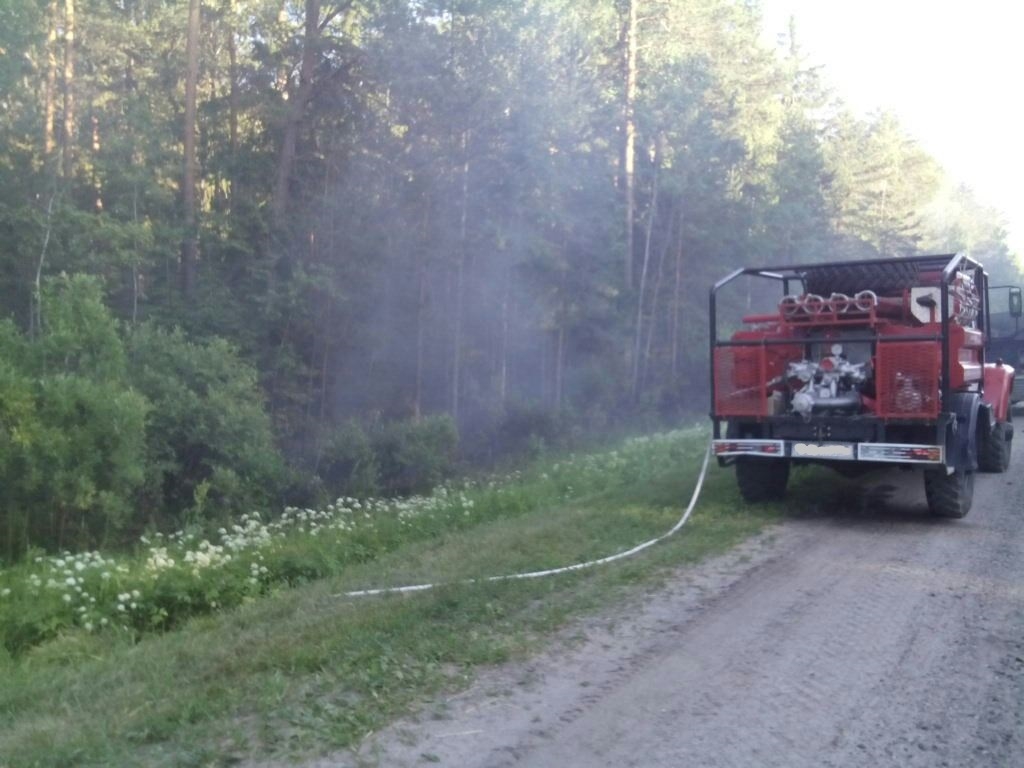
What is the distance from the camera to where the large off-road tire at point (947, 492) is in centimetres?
1120

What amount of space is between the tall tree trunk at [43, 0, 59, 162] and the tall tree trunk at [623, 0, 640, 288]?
17051 millimetres

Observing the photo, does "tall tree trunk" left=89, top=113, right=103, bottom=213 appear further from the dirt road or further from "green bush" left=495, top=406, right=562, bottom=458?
the dirt road

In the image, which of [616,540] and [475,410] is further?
[475,410]

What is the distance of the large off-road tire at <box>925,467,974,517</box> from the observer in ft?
36.7

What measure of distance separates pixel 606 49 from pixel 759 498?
1026 inches

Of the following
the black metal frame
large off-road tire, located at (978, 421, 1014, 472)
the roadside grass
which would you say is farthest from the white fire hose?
large off-road tire, located at (978, 421, 1014, 472)

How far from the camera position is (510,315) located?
34.8 metres

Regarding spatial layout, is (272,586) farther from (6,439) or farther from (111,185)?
(111,185)

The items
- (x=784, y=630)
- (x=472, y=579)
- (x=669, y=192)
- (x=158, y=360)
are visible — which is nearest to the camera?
(x=784, y=630)

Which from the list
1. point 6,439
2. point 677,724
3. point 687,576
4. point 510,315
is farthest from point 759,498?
point 510,315

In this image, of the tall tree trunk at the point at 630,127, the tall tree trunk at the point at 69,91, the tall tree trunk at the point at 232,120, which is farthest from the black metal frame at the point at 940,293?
the tall tree trunk at the point at 630,127

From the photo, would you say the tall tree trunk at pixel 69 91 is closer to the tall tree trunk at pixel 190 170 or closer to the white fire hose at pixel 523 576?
the tall tree trunk at pixel 190 170

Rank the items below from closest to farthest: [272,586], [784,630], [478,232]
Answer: [784,630] < [272,586] < [478,232]

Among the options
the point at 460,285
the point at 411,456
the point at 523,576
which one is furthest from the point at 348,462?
the point at 523,576
